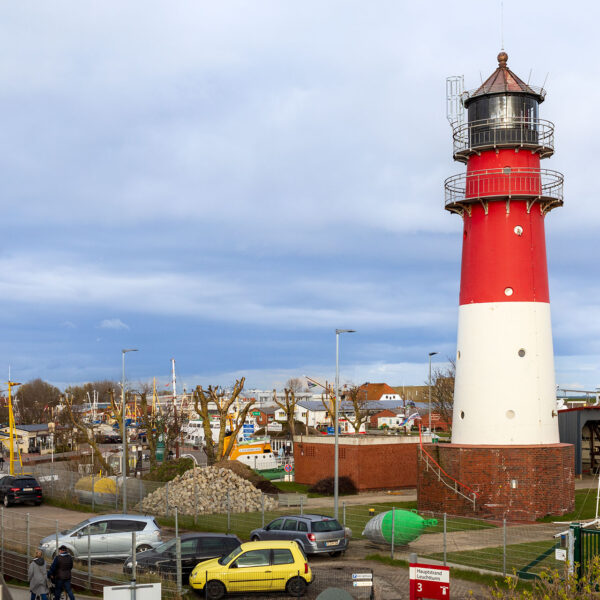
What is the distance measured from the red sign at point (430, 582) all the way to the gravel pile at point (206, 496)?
82.8 ft

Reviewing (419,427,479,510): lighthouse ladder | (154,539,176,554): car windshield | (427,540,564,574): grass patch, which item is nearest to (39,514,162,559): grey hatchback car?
(154,539,176,554): car windshield

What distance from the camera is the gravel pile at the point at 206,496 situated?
3891 cm

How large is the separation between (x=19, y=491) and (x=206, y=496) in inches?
470

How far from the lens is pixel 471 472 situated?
109 feet

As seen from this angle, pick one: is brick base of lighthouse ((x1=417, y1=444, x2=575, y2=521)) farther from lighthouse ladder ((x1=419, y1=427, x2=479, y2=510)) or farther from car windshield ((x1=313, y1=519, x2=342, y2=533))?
car windshield ((x1=313, y1=519, x2=342, y2=533))

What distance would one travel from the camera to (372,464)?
1923 inches

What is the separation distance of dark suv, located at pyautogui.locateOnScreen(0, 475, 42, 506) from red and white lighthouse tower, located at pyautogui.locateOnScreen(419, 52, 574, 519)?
22.6 m

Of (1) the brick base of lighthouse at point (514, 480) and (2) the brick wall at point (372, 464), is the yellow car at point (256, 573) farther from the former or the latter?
(2) the brick wall at point (372, 464)

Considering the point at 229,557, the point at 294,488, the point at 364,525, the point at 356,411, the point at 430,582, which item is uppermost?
the point at 356,411

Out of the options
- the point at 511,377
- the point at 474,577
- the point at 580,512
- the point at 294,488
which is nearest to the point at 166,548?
the point at 474,577

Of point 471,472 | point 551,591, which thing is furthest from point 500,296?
point 551,591

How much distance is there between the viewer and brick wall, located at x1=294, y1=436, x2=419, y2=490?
4844 centimetres

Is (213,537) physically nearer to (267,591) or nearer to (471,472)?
(267,591)

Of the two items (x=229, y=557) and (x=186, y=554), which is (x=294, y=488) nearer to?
(x=186, y=554)
